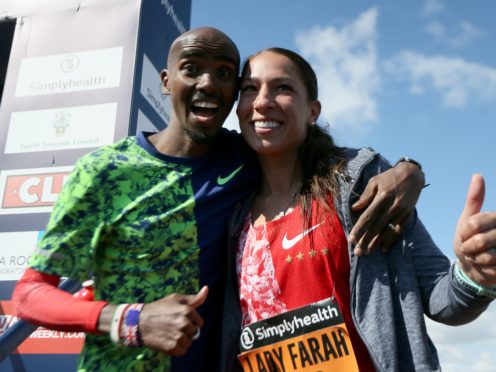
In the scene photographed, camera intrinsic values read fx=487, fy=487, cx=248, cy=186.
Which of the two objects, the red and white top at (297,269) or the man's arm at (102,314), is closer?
the man's arm at (102,314)

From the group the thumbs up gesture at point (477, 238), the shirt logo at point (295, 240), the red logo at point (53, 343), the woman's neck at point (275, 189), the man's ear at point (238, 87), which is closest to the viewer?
the thumbs up gesture at point (477, 238)

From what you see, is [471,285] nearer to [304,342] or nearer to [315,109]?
[304,342]

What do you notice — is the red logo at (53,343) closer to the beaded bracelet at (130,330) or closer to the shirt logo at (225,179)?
the shirt logo at (225,179)

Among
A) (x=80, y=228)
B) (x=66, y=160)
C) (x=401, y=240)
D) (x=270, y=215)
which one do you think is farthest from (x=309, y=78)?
(x=66, y=160)

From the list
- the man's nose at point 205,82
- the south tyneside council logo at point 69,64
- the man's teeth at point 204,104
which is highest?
the south tyneside council logo at point 69,64

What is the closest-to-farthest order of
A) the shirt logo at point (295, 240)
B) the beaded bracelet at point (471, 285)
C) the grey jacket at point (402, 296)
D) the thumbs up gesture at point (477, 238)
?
the thumbs up gesture at point (477, 238), the beaded bracelet at point (471, 285), the grey jacket at point (402, 296), the shirt logo at point (295, 240)

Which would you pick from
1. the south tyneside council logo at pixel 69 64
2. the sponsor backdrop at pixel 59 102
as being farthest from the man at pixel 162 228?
the south tyneside council logo at pixel 69 64

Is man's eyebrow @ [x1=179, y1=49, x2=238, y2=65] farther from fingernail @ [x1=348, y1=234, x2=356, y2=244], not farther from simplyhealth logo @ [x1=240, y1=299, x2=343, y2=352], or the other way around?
simplyhealth logo @ [x1=240, y1=299, x2=343, y2=352]

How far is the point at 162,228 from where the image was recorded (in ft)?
5.43

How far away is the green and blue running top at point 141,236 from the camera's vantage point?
1534mm

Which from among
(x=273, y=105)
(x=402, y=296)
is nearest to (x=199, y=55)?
(x=273, y=105)

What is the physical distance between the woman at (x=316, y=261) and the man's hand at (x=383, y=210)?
6cm

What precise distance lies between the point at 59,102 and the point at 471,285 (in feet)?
12.0

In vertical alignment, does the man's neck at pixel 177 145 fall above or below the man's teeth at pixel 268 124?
below
